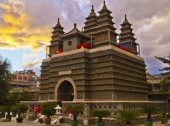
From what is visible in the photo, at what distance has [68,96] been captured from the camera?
162 ft

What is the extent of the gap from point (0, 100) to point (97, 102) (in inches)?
996

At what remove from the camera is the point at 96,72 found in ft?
143

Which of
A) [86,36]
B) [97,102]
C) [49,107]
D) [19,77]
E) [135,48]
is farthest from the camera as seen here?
[19,77]

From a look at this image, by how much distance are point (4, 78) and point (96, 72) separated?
74.3 feet

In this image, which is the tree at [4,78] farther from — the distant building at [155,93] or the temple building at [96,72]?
the distant building at [155,93]

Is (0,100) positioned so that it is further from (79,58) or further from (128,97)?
(128,97)

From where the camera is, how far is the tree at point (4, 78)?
5533 cm

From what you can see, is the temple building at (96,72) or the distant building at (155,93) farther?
the distant building at (155,93)

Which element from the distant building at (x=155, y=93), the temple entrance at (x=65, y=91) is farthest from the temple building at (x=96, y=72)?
the distant building at (x=155, y=93)

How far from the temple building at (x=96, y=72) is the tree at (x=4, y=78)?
26.5ft

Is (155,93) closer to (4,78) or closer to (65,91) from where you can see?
(65,91)

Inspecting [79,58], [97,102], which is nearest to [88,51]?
[79,58]

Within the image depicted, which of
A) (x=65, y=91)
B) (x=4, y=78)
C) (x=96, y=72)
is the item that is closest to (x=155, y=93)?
(x=96, y=72)

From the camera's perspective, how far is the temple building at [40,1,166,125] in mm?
41844
